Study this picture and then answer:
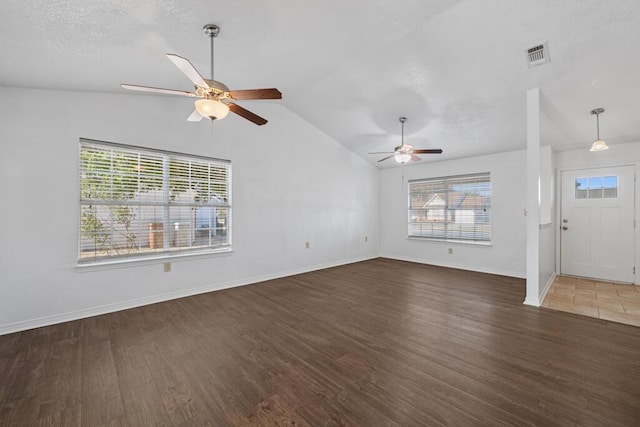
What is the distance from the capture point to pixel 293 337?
2.78 meters

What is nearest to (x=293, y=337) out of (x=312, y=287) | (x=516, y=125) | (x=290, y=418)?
(x=290, y=418)

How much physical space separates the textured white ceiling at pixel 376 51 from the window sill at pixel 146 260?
2.12 m

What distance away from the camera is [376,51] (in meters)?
3.33

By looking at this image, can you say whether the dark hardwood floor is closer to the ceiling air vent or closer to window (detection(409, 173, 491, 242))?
window (detection(409, 173, 491, 242))

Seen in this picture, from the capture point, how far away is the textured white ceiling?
2.15 metres

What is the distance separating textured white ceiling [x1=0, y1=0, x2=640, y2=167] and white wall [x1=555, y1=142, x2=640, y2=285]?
0.25 metres

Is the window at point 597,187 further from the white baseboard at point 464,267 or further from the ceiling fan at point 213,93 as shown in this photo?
the ceiling fan at point 213,93

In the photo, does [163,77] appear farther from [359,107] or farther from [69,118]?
[359,107]

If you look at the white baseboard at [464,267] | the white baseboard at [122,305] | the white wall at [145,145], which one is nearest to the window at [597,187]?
the white baseboard at [464,267]

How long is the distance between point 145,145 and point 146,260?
1.60 m

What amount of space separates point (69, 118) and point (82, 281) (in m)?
1.97

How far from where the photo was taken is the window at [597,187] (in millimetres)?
4738

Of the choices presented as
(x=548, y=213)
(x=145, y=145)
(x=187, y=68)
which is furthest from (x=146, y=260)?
(x=548, y=213)

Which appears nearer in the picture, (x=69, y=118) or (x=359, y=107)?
(x=69, y=118)
